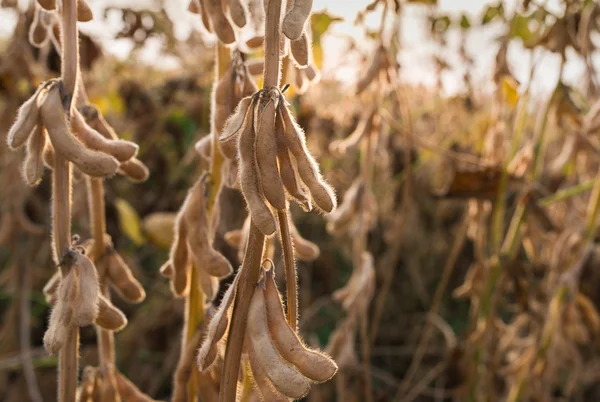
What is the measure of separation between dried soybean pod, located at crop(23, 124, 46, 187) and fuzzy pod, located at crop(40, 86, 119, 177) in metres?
0.03

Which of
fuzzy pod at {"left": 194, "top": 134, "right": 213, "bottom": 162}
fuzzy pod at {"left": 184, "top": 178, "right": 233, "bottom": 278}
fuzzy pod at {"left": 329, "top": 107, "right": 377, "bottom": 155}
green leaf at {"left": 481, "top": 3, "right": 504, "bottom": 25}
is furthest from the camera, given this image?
green leaf at {"left": 481, "top": 3, "right": 504, "bottom": 25}

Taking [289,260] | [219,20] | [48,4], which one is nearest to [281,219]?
[289,260]

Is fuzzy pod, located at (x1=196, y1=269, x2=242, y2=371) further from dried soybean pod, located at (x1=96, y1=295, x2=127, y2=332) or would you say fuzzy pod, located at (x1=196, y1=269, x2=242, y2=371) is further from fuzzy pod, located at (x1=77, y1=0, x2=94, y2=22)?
fuzzy pod, located at (x1=77, y1=0, x2=94, y2=22)

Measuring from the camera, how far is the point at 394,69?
1.49m

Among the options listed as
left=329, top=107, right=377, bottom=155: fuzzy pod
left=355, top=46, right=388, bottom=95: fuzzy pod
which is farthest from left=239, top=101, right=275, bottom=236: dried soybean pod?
left=329, top=107, right=377, bottom=155: fuzzy pod

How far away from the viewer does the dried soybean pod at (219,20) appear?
764 millimetres

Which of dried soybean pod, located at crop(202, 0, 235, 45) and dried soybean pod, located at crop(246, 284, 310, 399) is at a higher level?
dried soybean pod, located at crop(202, 0, 235, 45)

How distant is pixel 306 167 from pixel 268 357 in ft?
0.57

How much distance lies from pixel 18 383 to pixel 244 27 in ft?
5.87

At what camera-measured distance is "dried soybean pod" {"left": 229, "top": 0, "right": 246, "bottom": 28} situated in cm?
73

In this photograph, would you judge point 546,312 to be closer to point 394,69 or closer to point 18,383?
point 394,69

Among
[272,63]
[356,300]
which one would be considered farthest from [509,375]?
[272,63]

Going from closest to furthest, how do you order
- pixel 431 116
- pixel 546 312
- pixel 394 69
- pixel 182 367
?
pixel 182 367 → pixel 394 69 → pixel 546 312 → pixel 431 116

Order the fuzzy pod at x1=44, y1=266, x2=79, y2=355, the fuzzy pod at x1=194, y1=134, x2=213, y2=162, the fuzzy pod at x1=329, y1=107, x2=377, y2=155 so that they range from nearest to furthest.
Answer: the fuzzy pod at x1=44, y1=266, x2=79, y2=355 → the fuzzy pod at x1=194, y1=134, x2=213, y2=162 → the fuzzy pod at x1=329, y1=107, x2=377, y2=155
